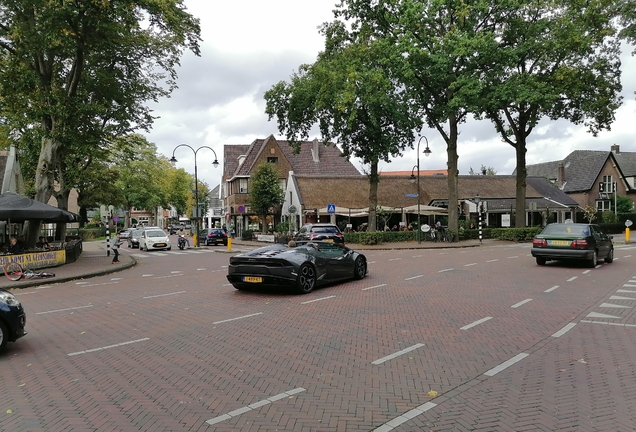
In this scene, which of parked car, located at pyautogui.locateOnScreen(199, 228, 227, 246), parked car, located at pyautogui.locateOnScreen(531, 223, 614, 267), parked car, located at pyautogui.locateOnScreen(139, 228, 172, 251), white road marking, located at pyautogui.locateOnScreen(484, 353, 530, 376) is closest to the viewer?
white road marking, located at pyautogui.locateOnScreen(484, 353, 530, 376)

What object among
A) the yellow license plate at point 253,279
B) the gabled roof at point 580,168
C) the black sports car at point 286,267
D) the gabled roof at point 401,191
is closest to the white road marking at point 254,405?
the black sports car at point 286,267

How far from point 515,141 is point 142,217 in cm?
11566

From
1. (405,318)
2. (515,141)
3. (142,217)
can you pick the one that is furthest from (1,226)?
(142,217)

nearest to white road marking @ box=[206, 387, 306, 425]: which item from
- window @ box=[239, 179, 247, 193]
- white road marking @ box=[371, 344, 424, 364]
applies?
white road marking @ box=[371, 344, 424, 364]

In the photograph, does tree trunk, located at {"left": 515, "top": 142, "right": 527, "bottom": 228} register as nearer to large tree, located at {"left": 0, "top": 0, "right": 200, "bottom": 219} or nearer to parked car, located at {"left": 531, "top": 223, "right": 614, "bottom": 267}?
parked car, located at {"left": 531, "top": 223, "right": 614, "bottom": 267}

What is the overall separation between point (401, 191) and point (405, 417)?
41199 mm

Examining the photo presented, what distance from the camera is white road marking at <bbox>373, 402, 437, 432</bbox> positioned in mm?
3924

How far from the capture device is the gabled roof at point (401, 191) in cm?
4316

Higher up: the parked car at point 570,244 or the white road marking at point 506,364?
the parked car at point 570,244

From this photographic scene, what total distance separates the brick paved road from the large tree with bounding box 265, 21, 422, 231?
63.3 feet

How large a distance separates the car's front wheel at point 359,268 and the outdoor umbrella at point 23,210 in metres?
13.2

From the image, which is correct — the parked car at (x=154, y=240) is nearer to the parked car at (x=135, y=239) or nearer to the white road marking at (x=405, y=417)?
the parked car at (x=135, y=239)

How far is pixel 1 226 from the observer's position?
25.0 m

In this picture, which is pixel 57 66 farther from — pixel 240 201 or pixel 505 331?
pixel 240 201
